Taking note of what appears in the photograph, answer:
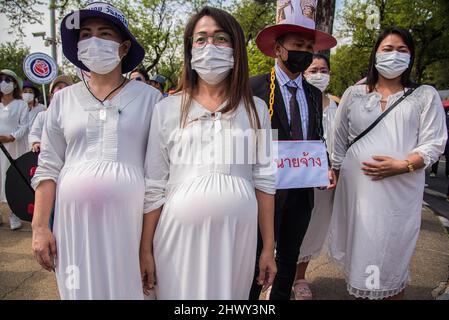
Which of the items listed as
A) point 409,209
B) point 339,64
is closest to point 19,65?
point 339,64

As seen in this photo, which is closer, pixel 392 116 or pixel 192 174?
pixel 192 174

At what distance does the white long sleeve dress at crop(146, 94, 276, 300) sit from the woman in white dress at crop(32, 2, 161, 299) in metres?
0.11

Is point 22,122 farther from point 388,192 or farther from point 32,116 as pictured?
point 388,192

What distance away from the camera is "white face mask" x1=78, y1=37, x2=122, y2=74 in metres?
1.87

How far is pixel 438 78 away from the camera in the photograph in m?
29.2

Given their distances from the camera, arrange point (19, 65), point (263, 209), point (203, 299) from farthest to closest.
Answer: point (19, 65), point (263, 209), point (203, 299)

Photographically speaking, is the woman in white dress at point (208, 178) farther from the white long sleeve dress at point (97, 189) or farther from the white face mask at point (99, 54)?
the white face mask at point (99, 54)

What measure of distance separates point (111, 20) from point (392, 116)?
1.93 metres

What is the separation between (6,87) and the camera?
490cm

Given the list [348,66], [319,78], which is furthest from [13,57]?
[319,78]

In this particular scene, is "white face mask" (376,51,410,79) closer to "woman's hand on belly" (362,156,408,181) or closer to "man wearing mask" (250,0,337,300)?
"man wearing mask" (250,0,337,300)

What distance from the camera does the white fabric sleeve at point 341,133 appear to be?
2.85m
